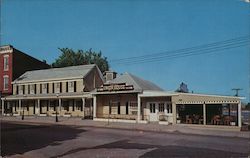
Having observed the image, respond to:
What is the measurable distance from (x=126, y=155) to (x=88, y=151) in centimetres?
144

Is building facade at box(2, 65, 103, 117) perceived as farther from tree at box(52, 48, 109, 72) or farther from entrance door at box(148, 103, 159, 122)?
entrance door at box(148, 103, 159, 122)

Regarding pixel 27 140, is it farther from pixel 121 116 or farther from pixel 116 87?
pixel 121 116

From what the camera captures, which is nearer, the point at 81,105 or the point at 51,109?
the point at 81,105

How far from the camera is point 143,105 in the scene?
86.5 ft

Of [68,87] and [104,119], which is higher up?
[68,87]

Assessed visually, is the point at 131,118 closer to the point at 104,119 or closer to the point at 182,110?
the point at 104,119

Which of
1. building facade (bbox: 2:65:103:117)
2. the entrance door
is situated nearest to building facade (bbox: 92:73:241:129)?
the entrance door

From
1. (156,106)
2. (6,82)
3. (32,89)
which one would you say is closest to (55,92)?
(32,89)

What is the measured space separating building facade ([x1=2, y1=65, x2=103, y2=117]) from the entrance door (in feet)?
19.3

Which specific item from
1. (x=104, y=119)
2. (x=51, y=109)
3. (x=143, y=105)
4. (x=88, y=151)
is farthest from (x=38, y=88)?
(x=88, y=151)

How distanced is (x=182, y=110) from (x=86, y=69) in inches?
467

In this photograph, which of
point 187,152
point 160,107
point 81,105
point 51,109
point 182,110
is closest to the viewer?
point 187,152

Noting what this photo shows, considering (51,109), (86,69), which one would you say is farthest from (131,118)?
(51,109)

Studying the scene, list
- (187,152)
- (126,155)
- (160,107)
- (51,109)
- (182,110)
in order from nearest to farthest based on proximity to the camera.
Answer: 1. (126,155)
2. (187,152)
3. (182,110)
4. (160,107)
5. (51,109)
